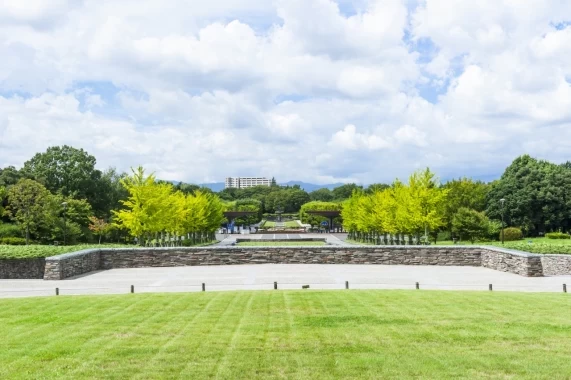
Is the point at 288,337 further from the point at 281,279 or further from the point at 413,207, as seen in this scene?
the point at 413,207

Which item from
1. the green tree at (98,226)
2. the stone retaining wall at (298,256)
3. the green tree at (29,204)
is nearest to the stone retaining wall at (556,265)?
the stone retaining wall at (298,256)

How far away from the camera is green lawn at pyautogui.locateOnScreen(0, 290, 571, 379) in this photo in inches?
377

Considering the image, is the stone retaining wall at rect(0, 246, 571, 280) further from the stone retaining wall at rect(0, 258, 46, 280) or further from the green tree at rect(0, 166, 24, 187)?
the green tree at rect(0, 166, 24, 187)

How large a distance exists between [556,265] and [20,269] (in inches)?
985

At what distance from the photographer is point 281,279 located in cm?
2570

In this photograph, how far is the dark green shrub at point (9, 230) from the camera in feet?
153

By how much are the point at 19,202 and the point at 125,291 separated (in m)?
30.9

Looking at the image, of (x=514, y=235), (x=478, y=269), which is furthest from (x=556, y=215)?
(x=478, y=269)

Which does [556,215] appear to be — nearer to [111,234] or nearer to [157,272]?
[111,234]

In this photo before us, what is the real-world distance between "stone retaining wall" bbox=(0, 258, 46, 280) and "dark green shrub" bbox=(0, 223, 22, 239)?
21.7 meters

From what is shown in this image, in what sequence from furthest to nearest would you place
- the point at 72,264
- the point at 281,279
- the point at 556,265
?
the point at 556,265 < the point at 72,264 < the point at 281,279

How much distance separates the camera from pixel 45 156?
6619 centimetres

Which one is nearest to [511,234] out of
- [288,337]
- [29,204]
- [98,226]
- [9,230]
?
[98,226]

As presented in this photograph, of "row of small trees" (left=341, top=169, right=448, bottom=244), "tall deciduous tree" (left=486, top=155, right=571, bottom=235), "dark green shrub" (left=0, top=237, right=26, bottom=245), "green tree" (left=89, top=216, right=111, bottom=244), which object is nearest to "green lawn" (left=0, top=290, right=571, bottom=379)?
"row of small trees" (left=341, top=169, right=448, bottom=244)
